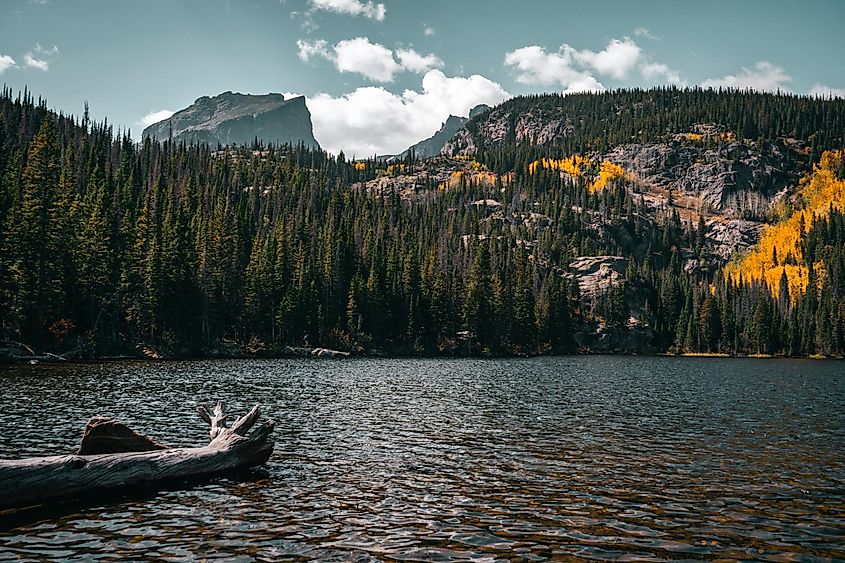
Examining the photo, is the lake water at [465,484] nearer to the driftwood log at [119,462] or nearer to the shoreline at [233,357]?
the driftwood log at [119,462]

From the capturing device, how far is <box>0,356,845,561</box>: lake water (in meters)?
15.1

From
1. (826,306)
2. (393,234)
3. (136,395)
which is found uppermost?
(393,234)

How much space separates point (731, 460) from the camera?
26.2 m

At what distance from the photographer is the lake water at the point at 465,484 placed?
15.1 meters

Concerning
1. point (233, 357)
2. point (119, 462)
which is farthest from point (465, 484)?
point (233, 357)

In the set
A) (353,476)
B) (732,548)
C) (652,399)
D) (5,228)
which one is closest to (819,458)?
(732,548)

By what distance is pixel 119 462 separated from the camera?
1895 cm

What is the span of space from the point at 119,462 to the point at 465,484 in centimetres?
1129

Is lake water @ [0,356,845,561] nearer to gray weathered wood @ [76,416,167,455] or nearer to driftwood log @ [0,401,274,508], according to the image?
driftwood log @ [0,401,274,508]

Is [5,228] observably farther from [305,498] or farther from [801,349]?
[801,349]

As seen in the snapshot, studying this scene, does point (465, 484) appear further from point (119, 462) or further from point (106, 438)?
point (106, 438)

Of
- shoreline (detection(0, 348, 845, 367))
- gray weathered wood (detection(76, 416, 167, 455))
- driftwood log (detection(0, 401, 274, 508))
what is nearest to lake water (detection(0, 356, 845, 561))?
driftwood log (detection(0, 401, 274, 508))

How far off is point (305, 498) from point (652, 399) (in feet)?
138

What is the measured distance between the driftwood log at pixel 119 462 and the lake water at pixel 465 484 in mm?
639
